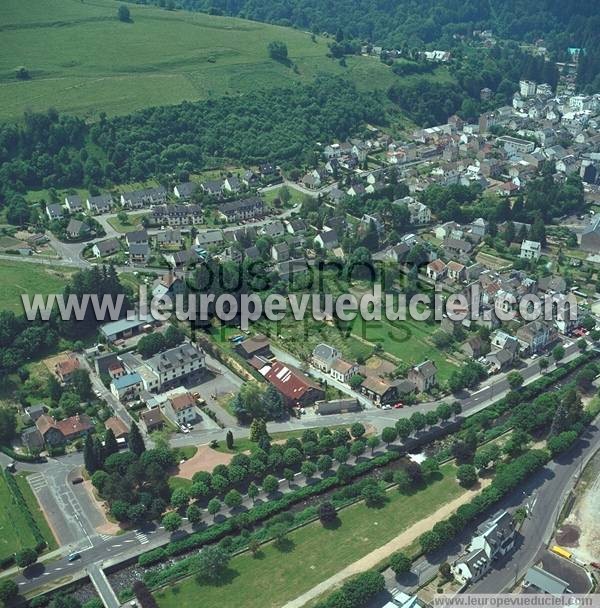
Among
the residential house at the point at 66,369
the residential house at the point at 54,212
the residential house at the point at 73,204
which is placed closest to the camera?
the residential house at the point at 66,369

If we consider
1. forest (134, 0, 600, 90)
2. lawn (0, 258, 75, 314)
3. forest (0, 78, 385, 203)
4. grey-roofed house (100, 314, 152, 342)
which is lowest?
grey-roofed house (100, 314, 152, 342)

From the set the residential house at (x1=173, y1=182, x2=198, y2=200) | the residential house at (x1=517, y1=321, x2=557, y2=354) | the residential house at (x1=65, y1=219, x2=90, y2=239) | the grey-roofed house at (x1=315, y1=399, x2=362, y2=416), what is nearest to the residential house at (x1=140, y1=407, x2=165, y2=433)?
the grey-roofed house at (x1=315, y1=399, x2=362, y2=416)

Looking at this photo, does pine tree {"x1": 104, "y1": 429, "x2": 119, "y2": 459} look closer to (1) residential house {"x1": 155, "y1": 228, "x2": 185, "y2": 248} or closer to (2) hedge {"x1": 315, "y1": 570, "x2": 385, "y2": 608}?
(2) hedge {"x1": 315, "y1": 570, "x2": 385, "y2": 608}

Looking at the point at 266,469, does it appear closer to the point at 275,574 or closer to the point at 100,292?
the point at 275,574

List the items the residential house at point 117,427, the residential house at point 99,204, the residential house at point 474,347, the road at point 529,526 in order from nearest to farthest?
the road at point 529,526 → the residential house at point 117,427 → the residential house at point 474,347 → the residential house at point 99,204

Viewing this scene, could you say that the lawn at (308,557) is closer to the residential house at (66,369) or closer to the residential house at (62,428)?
the residential house at (62,428)

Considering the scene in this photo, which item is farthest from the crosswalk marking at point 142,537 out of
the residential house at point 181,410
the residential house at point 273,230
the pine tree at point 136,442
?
the residential house at point 273,230
